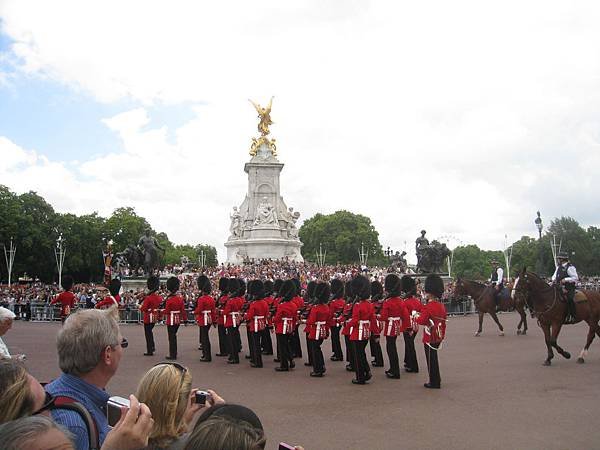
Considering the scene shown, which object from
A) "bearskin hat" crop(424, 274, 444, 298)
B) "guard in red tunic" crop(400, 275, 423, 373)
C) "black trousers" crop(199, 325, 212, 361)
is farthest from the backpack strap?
"black trousers" crop(199, 325, 212, 361)

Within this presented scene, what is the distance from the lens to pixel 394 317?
12250 mm

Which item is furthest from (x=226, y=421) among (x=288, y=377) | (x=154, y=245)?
(x=154, y=245)

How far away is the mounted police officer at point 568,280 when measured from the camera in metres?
13.6

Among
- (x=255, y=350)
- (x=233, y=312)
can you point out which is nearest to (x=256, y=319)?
(x=255, y=350)

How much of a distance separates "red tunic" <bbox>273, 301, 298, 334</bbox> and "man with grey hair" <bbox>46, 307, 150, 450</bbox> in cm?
949

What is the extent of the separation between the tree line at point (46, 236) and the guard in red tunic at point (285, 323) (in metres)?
42.2

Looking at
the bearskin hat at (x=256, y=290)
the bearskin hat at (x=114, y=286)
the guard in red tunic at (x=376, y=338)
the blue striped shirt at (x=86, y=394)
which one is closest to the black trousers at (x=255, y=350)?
the bearskin hat at (x=256, y=290)

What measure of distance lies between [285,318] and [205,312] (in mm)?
2790

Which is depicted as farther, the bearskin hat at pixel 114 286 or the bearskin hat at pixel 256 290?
the bearskin hat at pixel 114 286

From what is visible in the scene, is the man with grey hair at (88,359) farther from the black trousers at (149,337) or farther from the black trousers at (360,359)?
the black trousers at (149,337)

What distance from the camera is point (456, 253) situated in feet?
418

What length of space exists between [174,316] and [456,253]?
4718 inches

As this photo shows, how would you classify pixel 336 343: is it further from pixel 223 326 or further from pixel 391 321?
pixel 223 326

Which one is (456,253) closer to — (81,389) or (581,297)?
(581,297)
